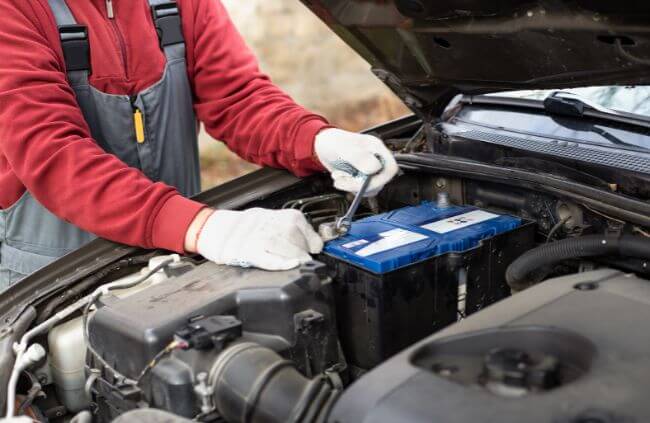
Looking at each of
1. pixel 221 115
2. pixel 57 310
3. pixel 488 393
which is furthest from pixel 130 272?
pixel 488 393

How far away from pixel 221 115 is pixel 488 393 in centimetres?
143

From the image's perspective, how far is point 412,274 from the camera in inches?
55.4

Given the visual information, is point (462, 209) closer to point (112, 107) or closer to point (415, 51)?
point (415, 51)

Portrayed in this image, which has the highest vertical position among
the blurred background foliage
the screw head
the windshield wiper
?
the windshield wiper

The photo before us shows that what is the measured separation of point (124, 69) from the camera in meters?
1.90

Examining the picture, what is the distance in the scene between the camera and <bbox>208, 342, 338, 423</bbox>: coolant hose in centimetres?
107

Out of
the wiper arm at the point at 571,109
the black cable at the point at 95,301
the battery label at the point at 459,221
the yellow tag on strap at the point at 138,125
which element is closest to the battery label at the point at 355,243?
the battery label at the point at 459,221

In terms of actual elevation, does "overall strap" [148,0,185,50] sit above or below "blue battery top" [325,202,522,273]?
above

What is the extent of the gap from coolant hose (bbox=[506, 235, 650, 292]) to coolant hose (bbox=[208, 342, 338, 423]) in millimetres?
497

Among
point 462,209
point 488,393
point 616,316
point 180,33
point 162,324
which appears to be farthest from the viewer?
point 180,33

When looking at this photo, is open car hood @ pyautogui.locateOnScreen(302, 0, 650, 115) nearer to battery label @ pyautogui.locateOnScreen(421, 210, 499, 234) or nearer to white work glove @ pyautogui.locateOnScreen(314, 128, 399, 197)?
white work glove @ pyautogui.locateOnScreen(314, 128, 399, 197)

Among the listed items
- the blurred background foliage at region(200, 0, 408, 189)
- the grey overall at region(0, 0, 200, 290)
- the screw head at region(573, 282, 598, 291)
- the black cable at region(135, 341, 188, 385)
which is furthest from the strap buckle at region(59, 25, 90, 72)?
the blurred background foliage at region(200, 0, 408, 189)

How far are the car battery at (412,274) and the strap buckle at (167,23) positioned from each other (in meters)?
0.81

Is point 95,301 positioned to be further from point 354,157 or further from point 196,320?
point 354,157
